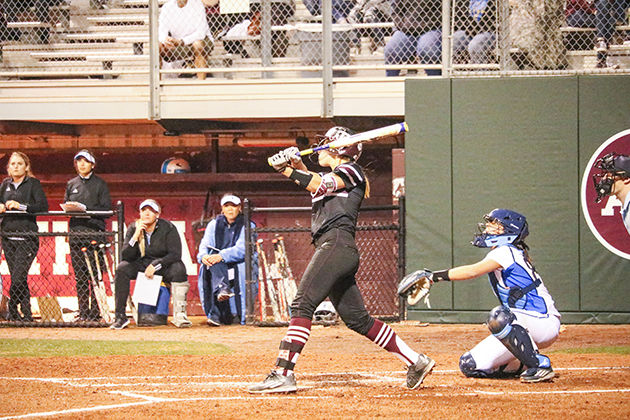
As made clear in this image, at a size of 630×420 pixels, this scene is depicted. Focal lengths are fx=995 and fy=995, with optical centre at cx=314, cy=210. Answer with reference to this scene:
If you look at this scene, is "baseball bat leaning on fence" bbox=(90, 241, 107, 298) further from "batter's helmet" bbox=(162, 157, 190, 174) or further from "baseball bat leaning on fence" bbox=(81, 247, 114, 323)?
"batter's helmet" bbox=(162, 157, 190, 174)

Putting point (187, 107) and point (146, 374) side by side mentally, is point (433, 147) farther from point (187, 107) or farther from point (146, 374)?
point (146, 374)

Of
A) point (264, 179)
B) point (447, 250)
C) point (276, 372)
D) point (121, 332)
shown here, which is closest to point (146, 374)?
point (276, 372)

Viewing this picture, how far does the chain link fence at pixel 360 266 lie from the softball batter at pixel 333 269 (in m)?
5.48

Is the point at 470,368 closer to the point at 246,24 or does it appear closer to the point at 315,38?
the point at 315,38

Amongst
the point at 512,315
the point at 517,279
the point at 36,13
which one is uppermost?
the point at 36,13

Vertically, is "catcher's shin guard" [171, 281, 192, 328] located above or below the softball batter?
below

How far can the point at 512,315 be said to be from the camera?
25.1 feet

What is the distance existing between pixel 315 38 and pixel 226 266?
3338 millimetres

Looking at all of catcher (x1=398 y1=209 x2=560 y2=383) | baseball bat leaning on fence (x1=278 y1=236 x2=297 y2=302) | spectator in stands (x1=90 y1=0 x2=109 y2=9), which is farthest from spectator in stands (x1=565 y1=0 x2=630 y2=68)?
spectator in stands (x1=90 y1=0 x2=109 y2=9)

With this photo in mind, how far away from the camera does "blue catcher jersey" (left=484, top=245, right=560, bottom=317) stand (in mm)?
7664

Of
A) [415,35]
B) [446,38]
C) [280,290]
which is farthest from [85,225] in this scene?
[446,38]

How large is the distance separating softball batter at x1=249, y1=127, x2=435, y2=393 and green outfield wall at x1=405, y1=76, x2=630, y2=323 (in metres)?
5.33

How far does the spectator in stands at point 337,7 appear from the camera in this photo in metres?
13.7

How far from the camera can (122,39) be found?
49.0 ft
